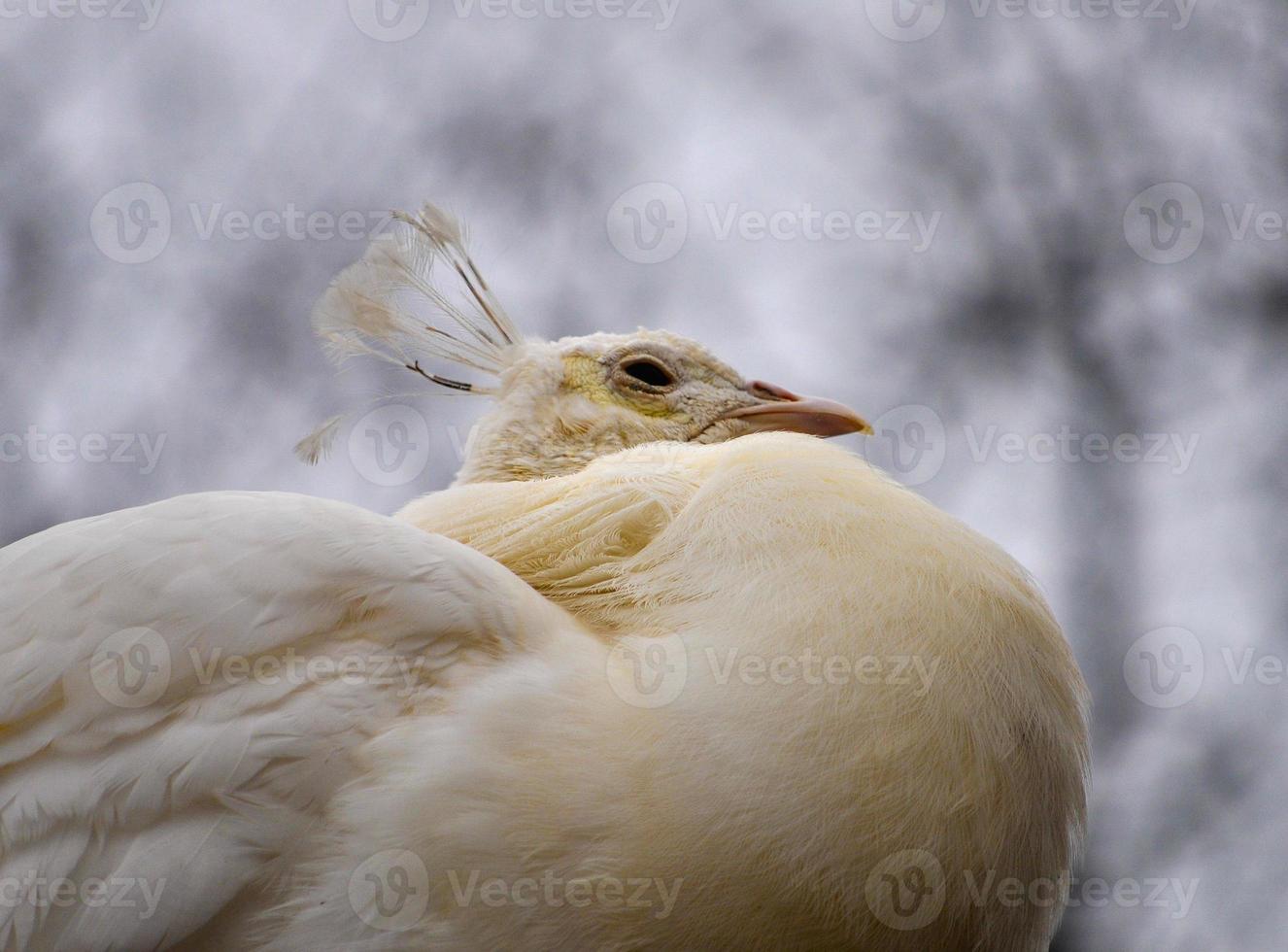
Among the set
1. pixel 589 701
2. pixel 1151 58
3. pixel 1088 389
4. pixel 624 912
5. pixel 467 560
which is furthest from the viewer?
pixel 1151 58

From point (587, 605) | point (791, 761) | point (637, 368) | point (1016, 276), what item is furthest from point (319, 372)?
point (791, 761)

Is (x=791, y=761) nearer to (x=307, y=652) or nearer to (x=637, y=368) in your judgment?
(x=307, y=652)

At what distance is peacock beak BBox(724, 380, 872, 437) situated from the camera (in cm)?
258

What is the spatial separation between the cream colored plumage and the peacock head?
0.80 meters

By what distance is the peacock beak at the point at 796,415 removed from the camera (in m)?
2.58

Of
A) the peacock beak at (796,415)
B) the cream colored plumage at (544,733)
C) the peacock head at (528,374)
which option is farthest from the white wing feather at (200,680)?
the peacock beak at (796,415)

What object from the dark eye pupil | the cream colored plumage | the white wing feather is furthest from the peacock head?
the white wing feather

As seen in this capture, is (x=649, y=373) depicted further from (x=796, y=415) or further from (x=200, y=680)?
(x=200, y=680)

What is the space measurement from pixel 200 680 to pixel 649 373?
1.44 metres

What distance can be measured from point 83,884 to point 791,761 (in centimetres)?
90

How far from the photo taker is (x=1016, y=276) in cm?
507

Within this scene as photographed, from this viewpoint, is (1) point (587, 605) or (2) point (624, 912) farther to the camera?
(1) point (587, 605)

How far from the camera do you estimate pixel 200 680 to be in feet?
5.16

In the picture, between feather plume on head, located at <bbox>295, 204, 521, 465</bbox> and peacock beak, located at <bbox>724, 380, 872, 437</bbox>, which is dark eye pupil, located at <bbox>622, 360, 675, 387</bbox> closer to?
peacock beak, located at <bbox>724, 380, 872, 437</bbox>
